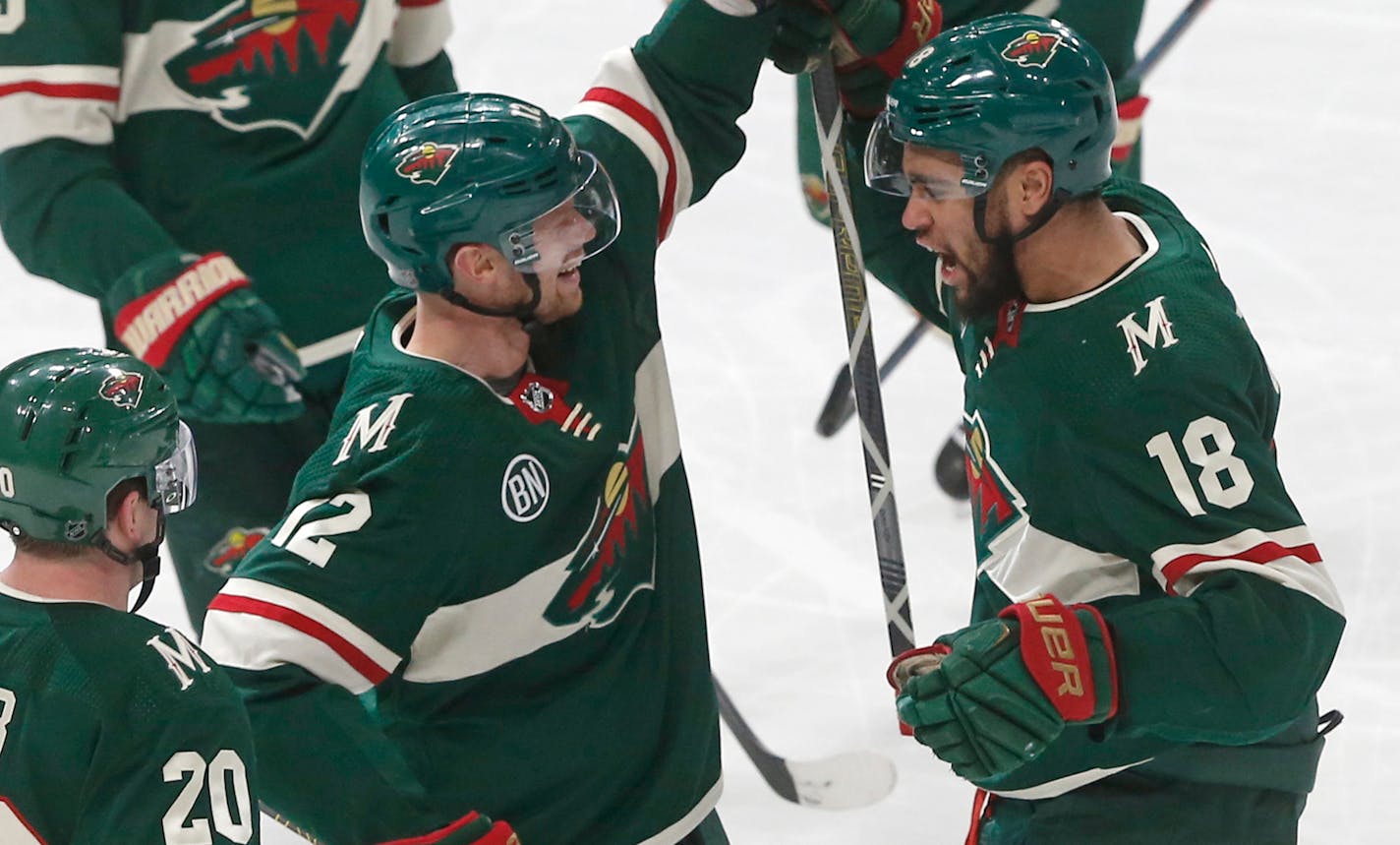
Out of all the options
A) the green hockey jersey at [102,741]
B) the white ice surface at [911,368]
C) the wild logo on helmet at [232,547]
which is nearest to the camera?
the green hockey jersey at [102,741]

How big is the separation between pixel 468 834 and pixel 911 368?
2.75 metres

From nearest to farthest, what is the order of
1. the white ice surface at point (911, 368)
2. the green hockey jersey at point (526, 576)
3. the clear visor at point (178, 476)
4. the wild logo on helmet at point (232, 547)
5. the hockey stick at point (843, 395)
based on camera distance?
the clear visor at point (178, 476) → the green hockey jersey at point (526, 576) → the wild logo on helmet at point (232, 547) → the white ice surface at point (911, 368) → the hockey stick at point (843, 395)

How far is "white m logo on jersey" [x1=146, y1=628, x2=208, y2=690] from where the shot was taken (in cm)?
171

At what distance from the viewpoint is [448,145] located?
1993mm

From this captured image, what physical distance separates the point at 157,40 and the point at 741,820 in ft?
4.75

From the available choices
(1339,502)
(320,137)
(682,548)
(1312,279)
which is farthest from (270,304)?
(1312,279)

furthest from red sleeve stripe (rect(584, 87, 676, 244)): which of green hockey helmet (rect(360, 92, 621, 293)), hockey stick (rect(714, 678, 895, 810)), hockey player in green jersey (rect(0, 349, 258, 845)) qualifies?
hockey stick (rect(714, 678, 895, 810))

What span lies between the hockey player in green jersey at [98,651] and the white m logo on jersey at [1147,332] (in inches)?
34.6

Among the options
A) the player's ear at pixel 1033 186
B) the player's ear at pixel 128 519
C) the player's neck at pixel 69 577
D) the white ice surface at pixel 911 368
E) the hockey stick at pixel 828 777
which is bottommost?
the white ice surface at pixel 911 368

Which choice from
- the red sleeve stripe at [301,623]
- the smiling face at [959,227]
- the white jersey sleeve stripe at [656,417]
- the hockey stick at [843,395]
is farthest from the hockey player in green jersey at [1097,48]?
the red sleeve stripe at [301,623]

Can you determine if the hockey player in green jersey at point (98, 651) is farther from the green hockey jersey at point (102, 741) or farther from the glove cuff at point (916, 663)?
the glove cuff at point (916, 663)

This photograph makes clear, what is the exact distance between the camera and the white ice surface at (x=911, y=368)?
3.33 meters

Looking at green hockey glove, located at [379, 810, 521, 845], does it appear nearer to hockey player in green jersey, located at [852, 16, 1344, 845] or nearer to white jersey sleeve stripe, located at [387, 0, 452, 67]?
hockey player in green jersey, located at [852, 16, 1344, 845]

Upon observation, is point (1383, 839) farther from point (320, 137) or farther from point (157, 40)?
point (157, 40)
